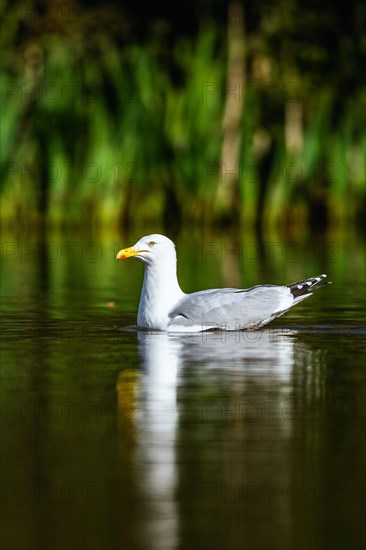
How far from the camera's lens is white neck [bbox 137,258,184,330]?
1095 centimetres

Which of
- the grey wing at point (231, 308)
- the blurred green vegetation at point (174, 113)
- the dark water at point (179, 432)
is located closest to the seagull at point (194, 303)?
the grey wing at point (231, 308)

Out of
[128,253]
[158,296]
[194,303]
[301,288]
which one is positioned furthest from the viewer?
[301,288]

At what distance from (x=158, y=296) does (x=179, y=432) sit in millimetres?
4152

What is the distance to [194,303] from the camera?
1080 centimetres

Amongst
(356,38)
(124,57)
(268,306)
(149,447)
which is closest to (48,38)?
(124,57)

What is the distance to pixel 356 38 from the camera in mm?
25344

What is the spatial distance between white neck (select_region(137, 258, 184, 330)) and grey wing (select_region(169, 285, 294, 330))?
0.24ft

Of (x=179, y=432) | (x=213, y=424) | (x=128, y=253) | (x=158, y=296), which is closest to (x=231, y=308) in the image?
(x=158, y=296)

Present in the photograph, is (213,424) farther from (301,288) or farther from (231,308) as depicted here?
(301,288)

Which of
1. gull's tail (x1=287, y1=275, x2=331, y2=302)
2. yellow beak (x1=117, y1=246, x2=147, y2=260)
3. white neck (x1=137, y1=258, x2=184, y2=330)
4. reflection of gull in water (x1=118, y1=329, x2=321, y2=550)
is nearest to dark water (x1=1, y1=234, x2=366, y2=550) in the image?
reflection of gull in water (x1=118, y1=329, x2=321, y2=550)

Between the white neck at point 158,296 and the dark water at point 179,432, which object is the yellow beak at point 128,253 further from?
the dark water at point 179,432

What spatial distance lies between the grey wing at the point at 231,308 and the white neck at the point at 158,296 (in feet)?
0.24

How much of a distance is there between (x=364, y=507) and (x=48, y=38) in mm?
19763

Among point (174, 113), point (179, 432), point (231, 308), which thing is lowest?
point (179, 432)
